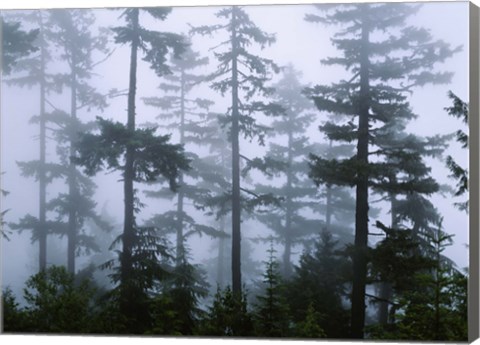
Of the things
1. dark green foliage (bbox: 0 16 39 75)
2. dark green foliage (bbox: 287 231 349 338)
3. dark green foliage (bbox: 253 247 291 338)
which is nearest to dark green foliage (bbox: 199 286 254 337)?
dark green foliage (bbox: 253 247 291 338)

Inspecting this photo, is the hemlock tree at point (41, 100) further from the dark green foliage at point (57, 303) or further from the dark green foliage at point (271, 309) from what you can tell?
the dark green foliage at point (271, 309)

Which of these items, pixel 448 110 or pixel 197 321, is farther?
pixel 197 321

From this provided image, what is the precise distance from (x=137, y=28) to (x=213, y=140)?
7.39 feet

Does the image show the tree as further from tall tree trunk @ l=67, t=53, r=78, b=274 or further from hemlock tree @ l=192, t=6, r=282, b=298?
tall tree trunk @ l=67, t=53, r=78, b=274

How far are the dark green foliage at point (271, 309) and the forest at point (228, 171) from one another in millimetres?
22

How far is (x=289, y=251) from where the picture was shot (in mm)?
12562

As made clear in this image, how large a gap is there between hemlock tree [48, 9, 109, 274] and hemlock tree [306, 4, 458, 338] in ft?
11.8

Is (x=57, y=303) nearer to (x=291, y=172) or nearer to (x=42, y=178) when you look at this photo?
(x=42, y=178)

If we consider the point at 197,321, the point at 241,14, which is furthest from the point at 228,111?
the point at 197,321

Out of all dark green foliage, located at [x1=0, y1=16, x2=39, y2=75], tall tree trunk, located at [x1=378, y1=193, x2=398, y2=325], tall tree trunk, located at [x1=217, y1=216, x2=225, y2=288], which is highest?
dark green foliage, located at [x1=0, y1=16, x2=39, y2=75]

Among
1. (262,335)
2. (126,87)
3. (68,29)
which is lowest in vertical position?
(262,335)

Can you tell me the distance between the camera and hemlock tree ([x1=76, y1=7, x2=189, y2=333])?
12.8 m

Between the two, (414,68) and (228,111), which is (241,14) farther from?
(414,68)

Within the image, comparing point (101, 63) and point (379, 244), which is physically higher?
point (101, 63)
